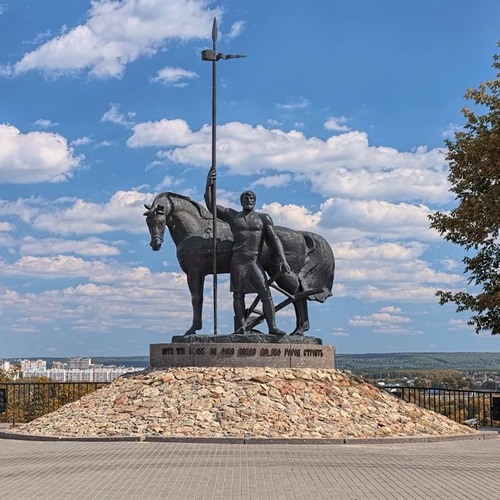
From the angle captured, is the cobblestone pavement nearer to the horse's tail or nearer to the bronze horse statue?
the bronze horse statue

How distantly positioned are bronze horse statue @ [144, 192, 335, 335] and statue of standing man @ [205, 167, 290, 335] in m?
0.46

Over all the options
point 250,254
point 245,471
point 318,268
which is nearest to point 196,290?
point 250,254

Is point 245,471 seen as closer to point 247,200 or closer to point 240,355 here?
point 240,355

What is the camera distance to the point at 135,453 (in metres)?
14.1

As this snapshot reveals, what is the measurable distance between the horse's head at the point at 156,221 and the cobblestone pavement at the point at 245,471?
6.37m

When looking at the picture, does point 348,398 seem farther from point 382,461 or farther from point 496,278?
point 496,278

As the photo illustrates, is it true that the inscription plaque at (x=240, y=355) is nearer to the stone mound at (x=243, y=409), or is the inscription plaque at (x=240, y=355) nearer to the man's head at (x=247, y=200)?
the stone mound at (x=243, y=409)

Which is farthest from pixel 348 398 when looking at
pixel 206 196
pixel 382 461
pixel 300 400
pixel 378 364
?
pixel 378 364

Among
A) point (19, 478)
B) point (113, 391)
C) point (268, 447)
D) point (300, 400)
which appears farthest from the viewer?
point (113, 391)

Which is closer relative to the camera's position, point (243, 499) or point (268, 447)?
point (243, 499)

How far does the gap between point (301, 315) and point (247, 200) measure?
11.0ft

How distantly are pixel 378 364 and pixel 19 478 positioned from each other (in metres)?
38.4

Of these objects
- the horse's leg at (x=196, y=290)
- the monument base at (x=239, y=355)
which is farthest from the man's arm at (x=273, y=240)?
the monument base at (x=239, y=355)

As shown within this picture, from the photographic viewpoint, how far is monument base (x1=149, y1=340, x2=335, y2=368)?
19234 mm
